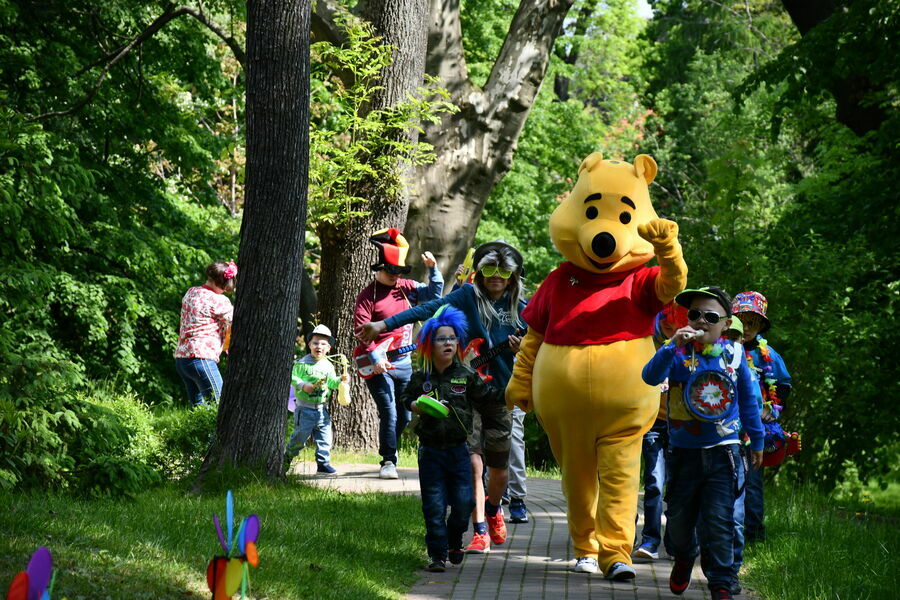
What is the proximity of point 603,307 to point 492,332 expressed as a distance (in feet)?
5.21

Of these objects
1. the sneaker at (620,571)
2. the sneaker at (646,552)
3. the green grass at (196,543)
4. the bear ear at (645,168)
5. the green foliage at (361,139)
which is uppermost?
the green foliage at (361,139)

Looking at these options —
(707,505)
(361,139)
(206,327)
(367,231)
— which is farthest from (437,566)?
(361,139)

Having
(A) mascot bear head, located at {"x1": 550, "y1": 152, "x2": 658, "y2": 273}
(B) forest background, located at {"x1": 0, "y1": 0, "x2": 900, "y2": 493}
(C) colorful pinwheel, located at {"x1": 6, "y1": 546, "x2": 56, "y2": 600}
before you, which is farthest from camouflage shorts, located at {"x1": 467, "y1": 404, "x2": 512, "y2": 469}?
(C) colorful pinwheel, located at {"x1": 6, "y1": 546, "x2": 56, "y2": 600}

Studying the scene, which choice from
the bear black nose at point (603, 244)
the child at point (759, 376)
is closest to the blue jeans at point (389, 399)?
the child at point (759, 376)

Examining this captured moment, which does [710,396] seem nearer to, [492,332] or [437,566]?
[437,566]

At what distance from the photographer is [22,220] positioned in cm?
765

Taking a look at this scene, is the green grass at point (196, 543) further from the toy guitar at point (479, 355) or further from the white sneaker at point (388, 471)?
the white sneaker at point (388, 471)

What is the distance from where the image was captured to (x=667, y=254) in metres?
5.89

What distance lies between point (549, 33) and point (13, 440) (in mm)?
9561

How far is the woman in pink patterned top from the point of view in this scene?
37.9ft

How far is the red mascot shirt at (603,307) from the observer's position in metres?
6.28

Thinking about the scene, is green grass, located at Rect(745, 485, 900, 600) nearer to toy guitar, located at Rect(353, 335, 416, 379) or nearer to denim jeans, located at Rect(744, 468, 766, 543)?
denim jeans, located at Rect(744, 468, 766, 543)

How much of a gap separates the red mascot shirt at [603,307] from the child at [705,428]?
1.19 feet

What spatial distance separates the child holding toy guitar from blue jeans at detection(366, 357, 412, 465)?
8.71 ft
